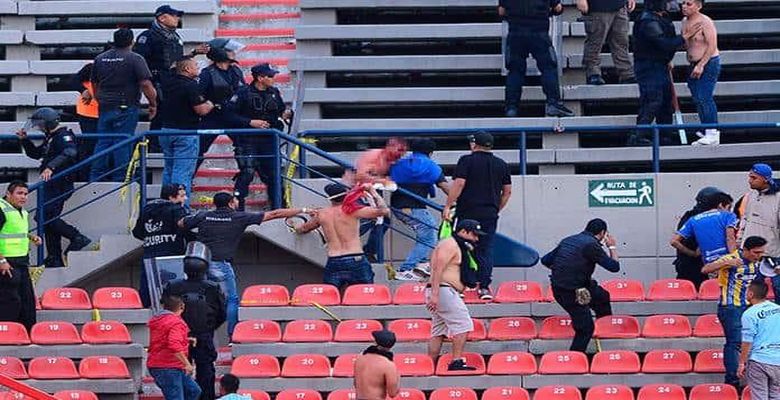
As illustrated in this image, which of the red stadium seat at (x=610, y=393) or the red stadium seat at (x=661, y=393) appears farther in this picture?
the red stadium seat at (x=661, y=393)

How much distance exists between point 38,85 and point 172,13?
7.98ft

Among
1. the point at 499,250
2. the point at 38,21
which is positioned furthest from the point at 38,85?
the point at 499,250

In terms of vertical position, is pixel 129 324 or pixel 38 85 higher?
pixel 38 85

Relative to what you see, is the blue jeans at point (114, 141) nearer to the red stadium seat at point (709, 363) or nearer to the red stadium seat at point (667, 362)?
the red stadium seat at point (667, 362)

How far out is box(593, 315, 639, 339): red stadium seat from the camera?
62.4ft

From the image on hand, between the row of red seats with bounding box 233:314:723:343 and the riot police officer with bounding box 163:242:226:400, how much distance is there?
581 mm

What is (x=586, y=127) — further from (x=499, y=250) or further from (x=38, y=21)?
(x=38, y=21)

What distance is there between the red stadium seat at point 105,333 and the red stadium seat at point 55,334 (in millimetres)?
91

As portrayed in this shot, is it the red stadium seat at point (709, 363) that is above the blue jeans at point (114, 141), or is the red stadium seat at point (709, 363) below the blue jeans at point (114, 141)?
below

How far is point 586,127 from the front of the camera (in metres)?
21.4

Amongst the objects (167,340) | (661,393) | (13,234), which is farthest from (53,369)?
(661,393)

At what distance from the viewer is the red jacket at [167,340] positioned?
17547mm

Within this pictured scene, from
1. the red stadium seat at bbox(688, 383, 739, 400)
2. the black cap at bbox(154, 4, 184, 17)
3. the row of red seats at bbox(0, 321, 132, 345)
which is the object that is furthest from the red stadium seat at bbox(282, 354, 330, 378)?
the black cap at bbox(154, 4, 184, 17)

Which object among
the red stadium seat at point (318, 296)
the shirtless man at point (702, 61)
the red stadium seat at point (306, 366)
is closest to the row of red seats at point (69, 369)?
the red stadium seat at point (306, 366)
